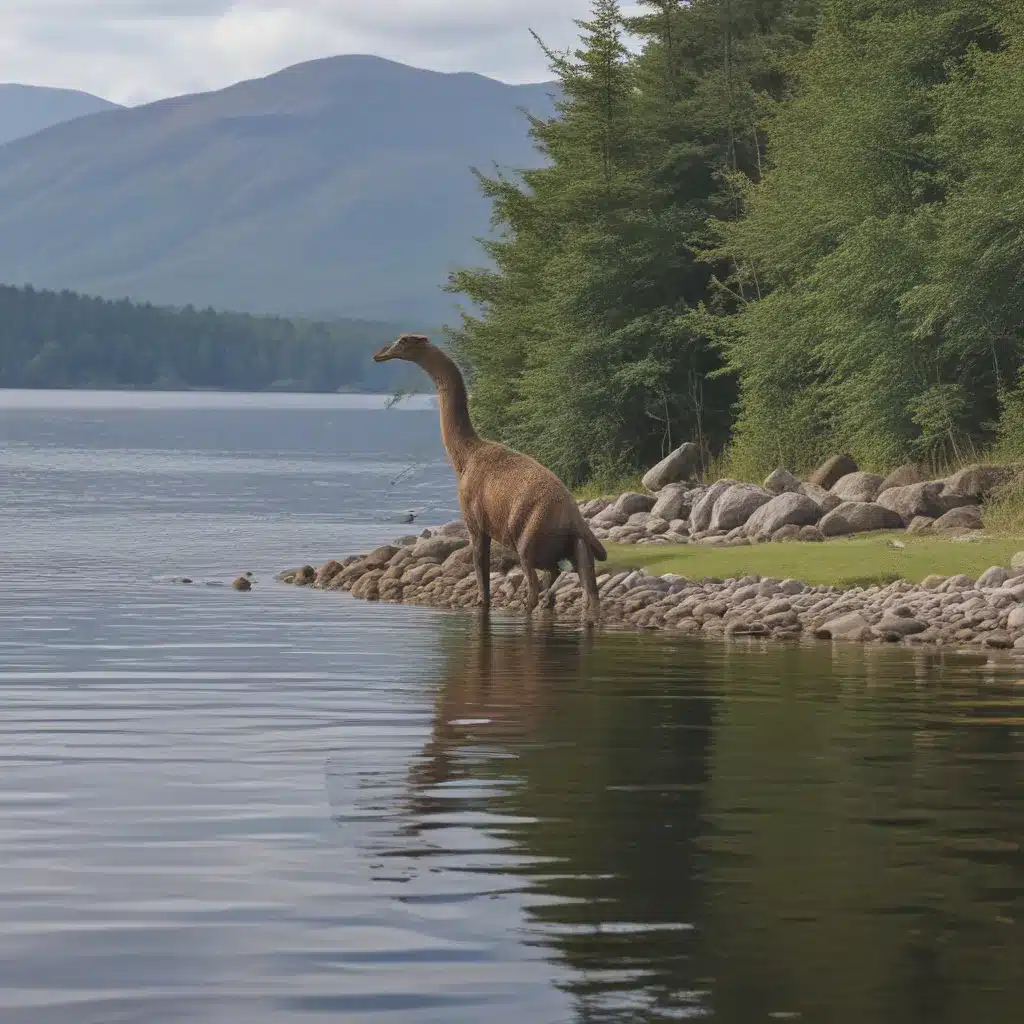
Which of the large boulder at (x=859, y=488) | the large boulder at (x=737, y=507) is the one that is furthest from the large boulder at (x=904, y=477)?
the large boulder at (x=737, y=507)

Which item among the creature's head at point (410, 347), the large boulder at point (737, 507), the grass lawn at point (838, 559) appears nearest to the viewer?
the grass lawn at point (838, 559)

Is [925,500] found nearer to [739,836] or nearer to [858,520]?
[858,520]

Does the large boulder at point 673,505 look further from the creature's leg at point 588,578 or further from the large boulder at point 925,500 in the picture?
the creature's leg at point 588,578

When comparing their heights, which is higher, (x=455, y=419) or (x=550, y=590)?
(x=455, y=419)

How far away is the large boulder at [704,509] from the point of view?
121 feet

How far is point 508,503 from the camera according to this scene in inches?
1084

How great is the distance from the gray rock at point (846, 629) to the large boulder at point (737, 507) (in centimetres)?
1137

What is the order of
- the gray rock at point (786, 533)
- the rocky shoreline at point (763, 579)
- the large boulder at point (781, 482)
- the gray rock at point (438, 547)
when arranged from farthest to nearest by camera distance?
the large boulder at point (781, 482) → the gray rock at point (438, 547) → the gray rock at point (786, 533) → the rocky shoreline at point (763, 579)

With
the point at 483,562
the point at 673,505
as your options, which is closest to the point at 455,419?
the point at 483,562

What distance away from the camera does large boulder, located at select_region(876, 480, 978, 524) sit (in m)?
34.0

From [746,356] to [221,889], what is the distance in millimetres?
37325

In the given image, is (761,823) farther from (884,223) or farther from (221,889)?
(884,223)

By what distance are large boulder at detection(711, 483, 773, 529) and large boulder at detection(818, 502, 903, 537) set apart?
233cm

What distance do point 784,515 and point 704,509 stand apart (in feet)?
10.3
